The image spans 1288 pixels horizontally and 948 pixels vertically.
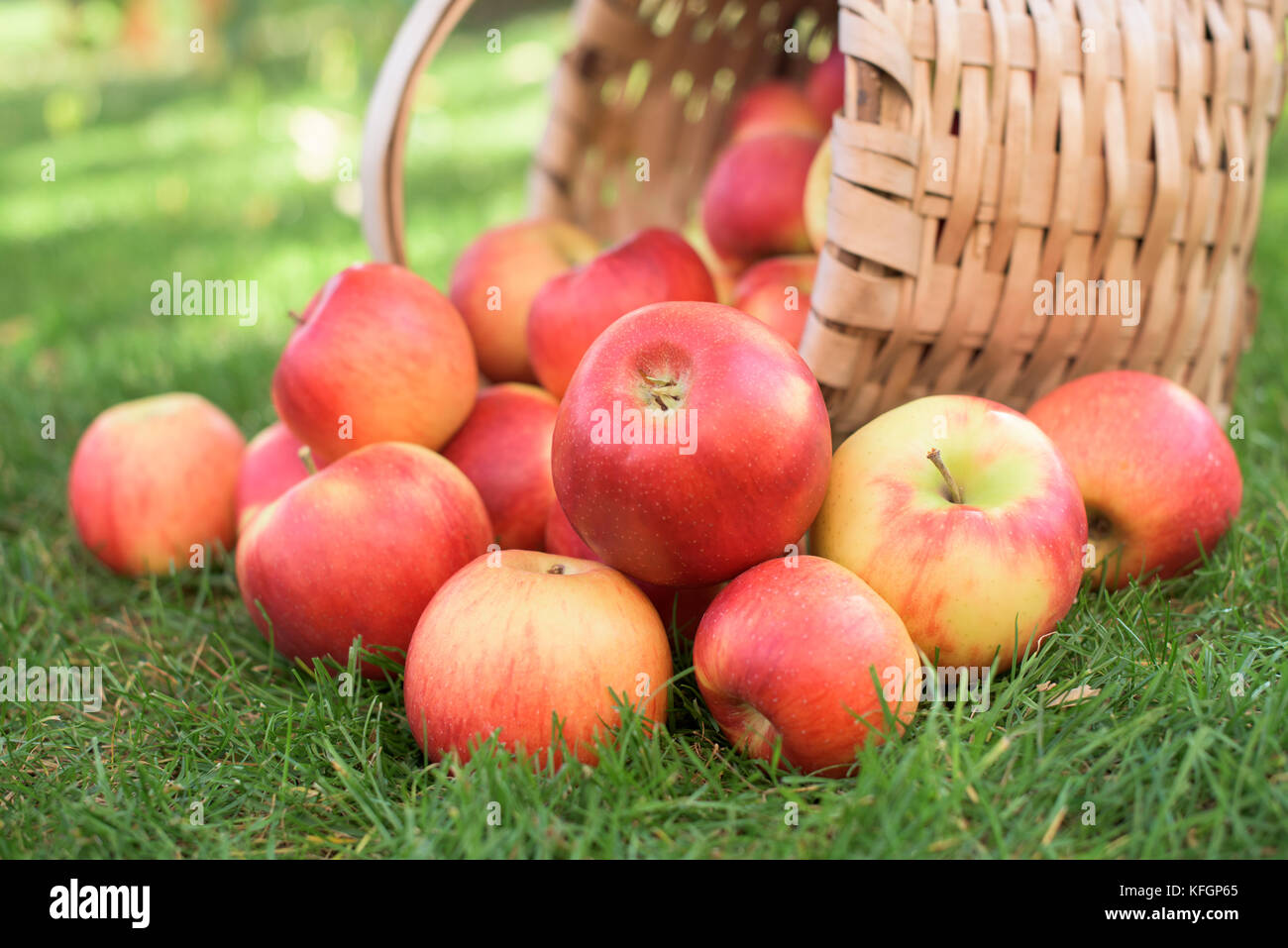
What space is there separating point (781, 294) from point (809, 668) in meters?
0.82

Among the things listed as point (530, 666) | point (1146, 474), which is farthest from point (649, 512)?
point (1146, 474)

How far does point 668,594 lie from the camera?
1.53m

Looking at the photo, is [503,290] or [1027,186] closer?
[1027,186]

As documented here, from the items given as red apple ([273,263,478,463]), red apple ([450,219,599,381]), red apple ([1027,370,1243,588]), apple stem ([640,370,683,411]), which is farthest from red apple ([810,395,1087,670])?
red apple ([450,219,599,381])

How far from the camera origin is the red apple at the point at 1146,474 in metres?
1.58

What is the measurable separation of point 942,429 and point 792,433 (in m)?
0.30

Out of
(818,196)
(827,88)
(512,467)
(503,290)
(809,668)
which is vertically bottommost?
(809,668)

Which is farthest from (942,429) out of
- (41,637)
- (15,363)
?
(15,363)

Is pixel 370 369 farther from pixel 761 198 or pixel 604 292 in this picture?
pixel 761 198

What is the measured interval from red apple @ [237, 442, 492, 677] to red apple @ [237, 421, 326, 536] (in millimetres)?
343

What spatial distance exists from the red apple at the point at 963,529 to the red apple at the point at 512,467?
0.48m
